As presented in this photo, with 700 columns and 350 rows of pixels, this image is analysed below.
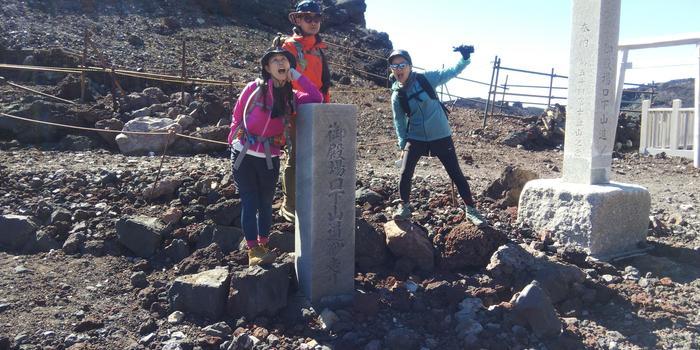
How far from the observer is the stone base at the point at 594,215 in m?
4.94

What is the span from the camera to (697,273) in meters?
4.75

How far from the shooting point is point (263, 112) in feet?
13.2

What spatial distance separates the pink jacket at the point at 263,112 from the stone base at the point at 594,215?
2.45 meters

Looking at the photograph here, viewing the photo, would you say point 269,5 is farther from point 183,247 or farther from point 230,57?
point 183,247

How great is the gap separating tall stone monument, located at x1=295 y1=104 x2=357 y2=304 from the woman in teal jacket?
100 centimetres

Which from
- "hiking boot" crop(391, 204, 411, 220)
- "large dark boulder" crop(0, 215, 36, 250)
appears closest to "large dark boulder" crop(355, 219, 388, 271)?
"hiking boot" crop(391, 204, 411, 220)

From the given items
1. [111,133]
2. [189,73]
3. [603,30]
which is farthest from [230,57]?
[603,30]

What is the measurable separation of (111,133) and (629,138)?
12755 millimetres

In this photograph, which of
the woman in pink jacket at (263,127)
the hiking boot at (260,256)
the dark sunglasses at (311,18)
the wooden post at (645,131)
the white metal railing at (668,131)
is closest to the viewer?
the woman in pink jacket at (263,127)

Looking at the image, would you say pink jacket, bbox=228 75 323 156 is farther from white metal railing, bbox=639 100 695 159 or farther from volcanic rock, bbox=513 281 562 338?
white metal railing, bbox=639 100 695 159

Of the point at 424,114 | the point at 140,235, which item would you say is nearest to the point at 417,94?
the point at 424,114

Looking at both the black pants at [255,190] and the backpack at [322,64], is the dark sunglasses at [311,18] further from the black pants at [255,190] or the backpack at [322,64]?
the black pants at [255,190]

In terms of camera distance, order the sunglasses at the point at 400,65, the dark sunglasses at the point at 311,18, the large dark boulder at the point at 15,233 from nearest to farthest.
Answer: the dark sunglasses at the point at 311,18, the sunglasses at the point at 400,65, the large dark boulder at the point at 15,233

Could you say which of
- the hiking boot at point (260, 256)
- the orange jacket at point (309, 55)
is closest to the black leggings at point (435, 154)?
the orange jacket at point (309, 55)
